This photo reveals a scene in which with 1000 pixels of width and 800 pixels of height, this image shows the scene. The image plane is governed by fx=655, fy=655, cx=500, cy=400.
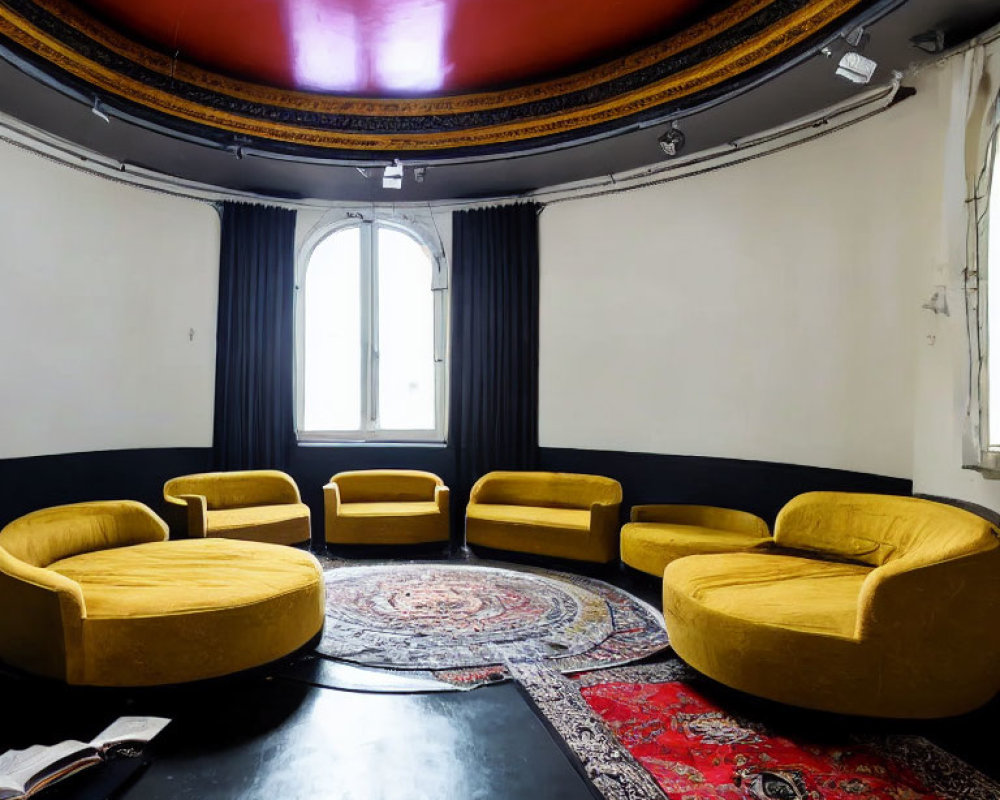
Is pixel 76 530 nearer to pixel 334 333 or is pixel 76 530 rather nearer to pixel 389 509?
pixel 389 509

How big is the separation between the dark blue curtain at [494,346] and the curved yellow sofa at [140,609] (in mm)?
2948

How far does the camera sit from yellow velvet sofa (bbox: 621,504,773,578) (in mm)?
4426

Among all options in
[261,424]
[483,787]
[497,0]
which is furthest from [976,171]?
[261,424]

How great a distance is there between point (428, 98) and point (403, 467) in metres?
3.41

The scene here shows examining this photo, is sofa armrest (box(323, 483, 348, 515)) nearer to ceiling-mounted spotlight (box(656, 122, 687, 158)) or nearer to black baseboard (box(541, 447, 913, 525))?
black baseboard (box(541, 447, 913, 525))

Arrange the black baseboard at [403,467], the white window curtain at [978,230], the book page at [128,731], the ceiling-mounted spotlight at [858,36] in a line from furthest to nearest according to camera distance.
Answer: the black baseboard at [403,467] → the ceiling-mounted spotlight at [858,36] → the white window curtain at [978,230] → the book page at [128,731]

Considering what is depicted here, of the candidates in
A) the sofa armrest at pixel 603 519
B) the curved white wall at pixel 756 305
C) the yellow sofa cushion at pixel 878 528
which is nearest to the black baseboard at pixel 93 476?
the sofa armrest at pixel 603 519

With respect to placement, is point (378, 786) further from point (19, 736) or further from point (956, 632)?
point (956, 632)

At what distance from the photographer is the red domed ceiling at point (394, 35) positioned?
13.4 ft

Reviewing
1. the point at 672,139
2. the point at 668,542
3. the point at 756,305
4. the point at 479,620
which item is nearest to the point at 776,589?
the point at 668,542

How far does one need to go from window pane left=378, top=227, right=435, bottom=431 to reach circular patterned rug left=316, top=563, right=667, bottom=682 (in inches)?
81.4

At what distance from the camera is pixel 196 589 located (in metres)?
3.06

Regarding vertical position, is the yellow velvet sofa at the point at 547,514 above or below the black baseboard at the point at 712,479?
below

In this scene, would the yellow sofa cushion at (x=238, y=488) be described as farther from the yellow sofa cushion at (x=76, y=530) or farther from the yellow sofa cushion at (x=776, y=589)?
the yellow sofa cushion at (x=776, y=589)
